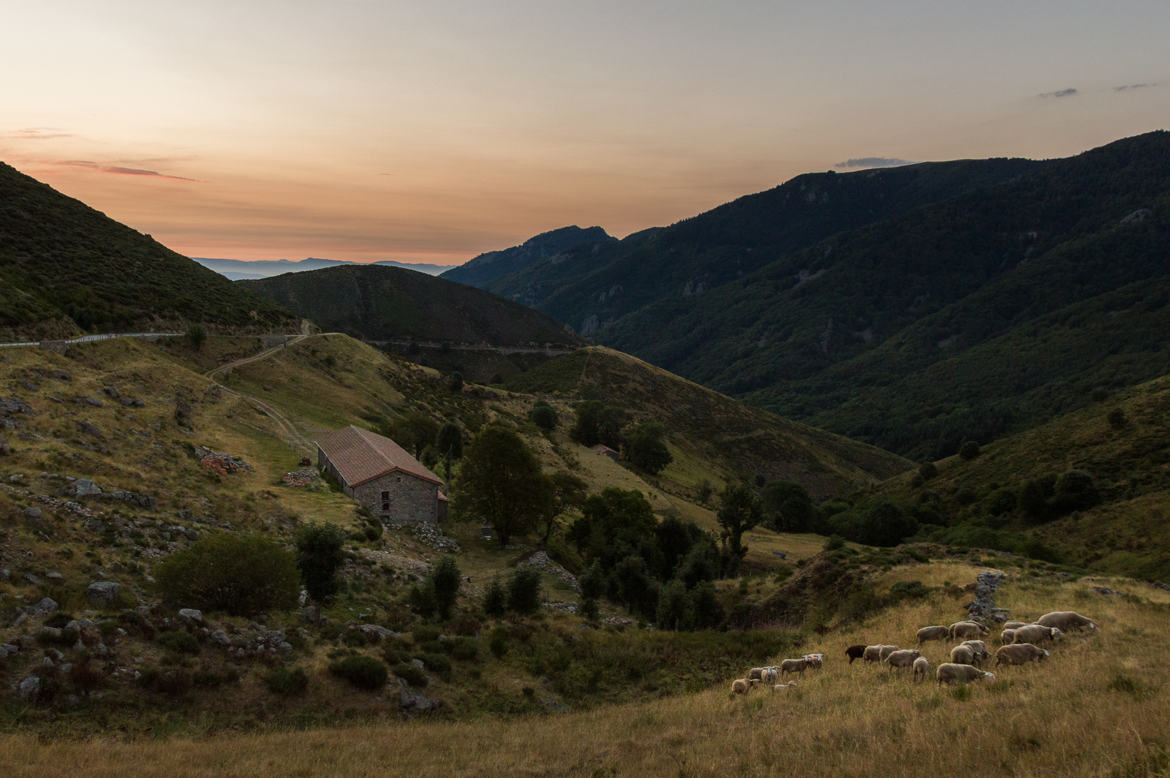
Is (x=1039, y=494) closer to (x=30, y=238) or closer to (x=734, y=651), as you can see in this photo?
(x=734, y=651)

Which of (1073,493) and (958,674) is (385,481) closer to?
(958,674)

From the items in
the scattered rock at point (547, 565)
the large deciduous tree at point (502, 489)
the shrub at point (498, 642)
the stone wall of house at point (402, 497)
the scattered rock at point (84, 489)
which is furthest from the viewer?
the large deciduous tree at point (502, 489)

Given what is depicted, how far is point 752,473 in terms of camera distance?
12344 centimetres

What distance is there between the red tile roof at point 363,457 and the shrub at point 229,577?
1780cm

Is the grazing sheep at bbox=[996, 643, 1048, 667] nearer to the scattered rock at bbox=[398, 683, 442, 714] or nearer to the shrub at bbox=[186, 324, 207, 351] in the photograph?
the scattered rock at bbox=[398, 683, 442, 714]

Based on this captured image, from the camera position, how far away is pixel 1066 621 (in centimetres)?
1681

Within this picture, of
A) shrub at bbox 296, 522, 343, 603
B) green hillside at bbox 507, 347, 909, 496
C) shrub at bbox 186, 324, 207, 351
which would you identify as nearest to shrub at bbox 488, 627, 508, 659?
shrub at bbox 296, 522, 343, 603

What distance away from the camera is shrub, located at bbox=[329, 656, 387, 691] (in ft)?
57.5

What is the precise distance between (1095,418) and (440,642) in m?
91.1

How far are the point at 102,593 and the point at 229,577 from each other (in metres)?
3.11

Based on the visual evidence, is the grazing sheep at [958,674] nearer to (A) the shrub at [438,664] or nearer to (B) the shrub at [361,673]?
(A) the shrub at [438,664]

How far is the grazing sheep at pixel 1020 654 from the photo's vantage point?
14.6 meters

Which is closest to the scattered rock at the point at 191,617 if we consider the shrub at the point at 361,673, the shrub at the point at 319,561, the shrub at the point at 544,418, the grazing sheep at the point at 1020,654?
the shrub at the point at 361,673

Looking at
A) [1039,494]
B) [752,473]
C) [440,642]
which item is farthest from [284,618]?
[752,473]
